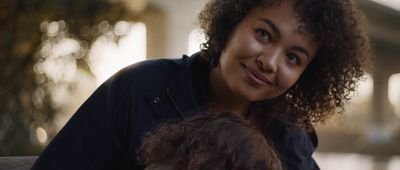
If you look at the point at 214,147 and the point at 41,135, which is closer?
the point at 214,147

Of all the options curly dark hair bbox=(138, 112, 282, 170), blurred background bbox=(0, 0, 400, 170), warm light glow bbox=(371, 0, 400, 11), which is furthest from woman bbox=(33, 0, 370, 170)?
warm light glow bbox=(371, 0, 400, 11)

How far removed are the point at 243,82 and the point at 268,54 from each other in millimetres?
95

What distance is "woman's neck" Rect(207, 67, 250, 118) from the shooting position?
199cm

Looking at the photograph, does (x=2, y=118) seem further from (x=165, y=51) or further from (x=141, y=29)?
(x=165, y=51)

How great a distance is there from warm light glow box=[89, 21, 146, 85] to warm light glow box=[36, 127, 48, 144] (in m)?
0.57

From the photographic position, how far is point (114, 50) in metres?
5.02

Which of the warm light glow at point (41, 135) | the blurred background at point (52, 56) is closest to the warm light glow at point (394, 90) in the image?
the blurred background at point (52, 56)

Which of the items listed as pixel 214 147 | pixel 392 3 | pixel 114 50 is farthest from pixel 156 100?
pixel 392 3

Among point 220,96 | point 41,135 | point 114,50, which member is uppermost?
point 220,96

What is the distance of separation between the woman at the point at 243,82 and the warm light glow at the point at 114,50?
8.86 feet

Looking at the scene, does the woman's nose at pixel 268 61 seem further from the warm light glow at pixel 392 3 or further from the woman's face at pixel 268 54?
the warm light glow at pixel 392 3

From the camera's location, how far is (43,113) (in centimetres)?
459

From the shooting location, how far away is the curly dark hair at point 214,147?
1.30 m

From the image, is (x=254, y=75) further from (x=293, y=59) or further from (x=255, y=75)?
(x=293, y=59)
